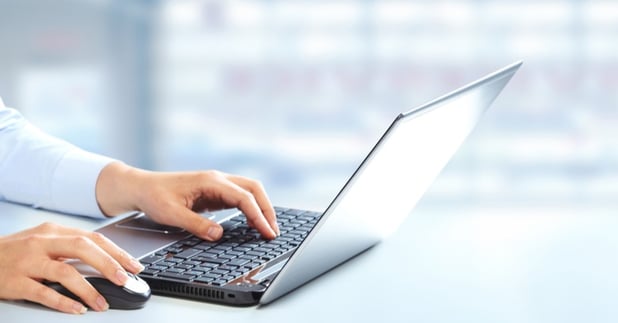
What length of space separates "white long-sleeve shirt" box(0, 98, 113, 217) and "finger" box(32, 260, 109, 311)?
392mm

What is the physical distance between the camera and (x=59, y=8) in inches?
182

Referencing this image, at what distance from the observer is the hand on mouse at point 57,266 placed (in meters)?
0.91

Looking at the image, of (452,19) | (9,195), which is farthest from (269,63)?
(9,195)

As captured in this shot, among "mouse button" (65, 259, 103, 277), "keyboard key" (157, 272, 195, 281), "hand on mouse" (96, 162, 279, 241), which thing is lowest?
"mouse button" (65, 259, 103, 277)

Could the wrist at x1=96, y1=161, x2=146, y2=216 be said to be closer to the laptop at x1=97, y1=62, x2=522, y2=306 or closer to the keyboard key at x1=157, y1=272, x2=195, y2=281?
the laptop at x1=97, y1=62, x2=522, y2=306

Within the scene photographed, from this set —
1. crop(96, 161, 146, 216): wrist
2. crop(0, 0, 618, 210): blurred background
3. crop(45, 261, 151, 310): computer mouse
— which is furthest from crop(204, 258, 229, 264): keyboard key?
crop(0, 0, 618, 210): blurred background

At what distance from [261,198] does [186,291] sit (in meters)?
0.28

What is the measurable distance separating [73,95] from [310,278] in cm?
386

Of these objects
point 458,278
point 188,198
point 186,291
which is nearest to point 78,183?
point 188,198

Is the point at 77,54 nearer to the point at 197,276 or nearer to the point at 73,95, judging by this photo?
the point at 73,95

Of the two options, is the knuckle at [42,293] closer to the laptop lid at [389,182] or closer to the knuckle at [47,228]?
the knuckle at [47,228]

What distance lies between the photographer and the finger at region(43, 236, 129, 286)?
0.91 m

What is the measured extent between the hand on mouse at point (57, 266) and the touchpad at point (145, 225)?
220mm

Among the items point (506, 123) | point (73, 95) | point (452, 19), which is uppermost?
point (452, 19)
